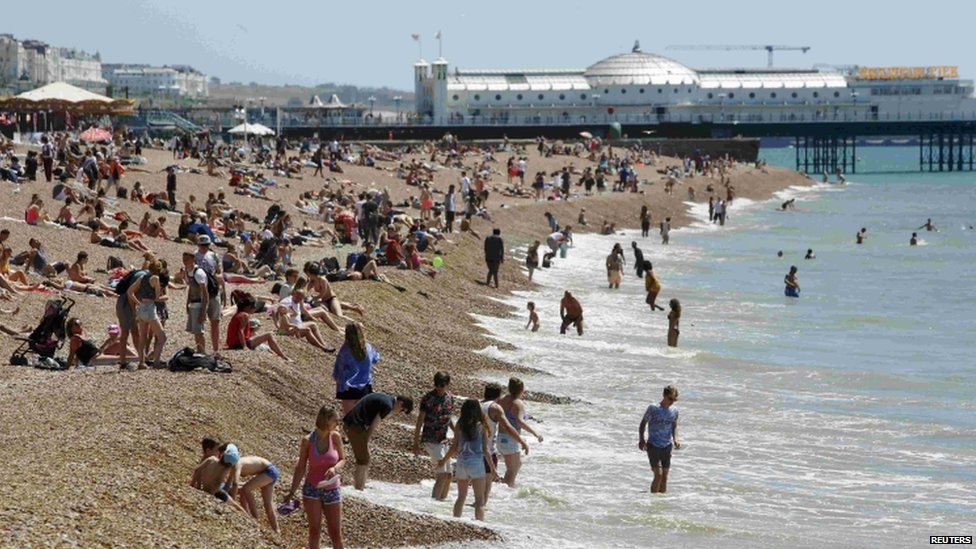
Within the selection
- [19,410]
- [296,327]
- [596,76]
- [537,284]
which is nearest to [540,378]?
[296,327]

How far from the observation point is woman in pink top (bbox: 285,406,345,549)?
411 inches

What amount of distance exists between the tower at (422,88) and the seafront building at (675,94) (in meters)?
0.07

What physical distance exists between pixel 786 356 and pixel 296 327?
9006 mm

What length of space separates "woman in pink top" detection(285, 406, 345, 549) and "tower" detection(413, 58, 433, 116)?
349ft

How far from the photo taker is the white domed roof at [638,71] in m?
123

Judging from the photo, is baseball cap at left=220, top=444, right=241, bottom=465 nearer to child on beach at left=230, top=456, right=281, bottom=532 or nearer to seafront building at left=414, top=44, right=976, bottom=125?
child on beach at left=230, top=456, right=281, bottom=532

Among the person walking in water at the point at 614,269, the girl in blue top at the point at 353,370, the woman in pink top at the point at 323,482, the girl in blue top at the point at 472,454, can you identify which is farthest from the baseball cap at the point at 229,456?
the person walking in water at the point at 614,269

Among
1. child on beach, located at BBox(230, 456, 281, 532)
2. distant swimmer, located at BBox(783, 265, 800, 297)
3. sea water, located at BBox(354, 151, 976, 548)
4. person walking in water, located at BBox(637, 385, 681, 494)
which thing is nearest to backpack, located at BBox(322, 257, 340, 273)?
sea water, located at BBox(354, 151, 976, 548)

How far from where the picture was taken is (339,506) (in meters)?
10.5

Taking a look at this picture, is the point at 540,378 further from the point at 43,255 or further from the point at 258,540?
the point at 258,540

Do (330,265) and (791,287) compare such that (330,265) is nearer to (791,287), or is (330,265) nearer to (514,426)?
(514,426)

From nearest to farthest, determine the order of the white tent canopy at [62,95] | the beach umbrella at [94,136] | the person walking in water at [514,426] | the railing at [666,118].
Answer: the person walking in water at [514,426]
the white tent canopy at [62,95]
the beach umbrella at [94,136]
the railing at [666,118]

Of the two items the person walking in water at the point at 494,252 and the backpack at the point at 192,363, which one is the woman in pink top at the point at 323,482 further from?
the person walking in water at the point at 494,252

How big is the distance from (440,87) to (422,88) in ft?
8.15
